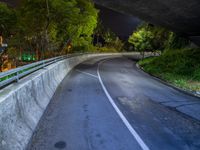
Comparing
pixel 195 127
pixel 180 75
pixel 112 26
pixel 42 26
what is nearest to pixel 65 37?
pixel 42 26

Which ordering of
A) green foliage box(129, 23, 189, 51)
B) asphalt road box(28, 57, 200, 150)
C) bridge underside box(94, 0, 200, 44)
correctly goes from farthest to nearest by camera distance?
green foliage box(129, 23, 189, 51) < bridge underside box(94, 0, 200, 44) < asphalt road box(28, 57, 200, 150)

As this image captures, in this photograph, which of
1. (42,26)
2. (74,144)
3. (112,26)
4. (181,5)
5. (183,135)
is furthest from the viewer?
(112,26)

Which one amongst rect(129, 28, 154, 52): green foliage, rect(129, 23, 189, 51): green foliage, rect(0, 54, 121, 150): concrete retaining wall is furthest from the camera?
rect(129, 28, 154, 52): green foliage

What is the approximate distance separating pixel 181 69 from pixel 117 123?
1523 centimetres

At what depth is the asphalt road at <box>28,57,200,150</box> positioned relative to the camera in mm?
5906

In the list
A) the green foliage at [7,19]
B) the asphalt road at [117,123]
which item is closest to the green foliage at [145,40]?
the green foliage at [7,19]

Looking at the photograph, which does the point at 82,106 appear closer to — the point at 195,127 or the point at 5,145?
the point at 195,127

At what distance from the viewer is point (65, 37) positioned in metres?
38.0

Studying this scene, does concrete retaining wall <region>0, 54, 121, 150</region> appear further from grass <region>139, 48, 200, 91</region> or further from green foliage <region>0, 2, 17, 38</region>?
green foliage <region>0, 2, 17, 38</region>

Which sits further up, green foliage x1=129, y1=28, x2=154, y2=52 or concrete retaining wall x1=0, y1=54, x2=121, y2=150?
green foliage x1=129, y1=28, x2=154, y2=52

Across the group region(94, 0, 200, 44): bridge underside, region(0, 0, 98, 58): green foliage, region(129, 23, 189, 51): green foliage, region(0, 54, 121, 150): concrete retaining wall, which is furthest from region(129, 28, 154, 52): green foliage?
region(0, 54, 121, 150): concrete retaining wall

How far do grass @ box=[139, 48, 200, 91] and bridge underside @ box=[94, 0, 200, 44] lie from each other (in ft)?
9.80

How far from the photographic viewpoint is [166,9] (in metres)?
18.1

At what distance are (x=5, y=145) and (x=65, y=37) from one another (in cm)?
3465
